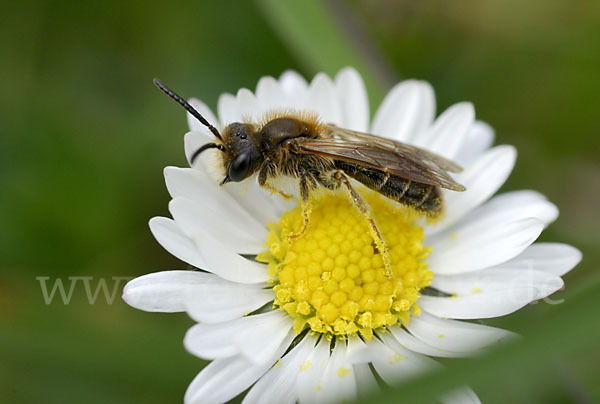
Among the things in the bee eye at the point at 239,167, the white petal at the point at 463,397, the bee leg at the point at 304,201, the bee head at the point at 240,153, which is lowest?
the white petal at the point at 463,397

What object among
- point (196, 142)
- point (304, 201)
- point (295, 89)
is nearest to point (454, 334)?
point (304, 201)

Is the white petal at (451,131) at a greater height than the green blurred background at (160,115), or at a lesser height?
lesser

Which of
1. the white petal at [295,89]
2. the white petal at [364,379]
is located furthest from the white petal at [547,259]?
the white petal at [295,89]

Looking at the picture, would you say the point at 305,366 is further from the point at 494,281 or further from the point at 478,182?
the point at 478,182

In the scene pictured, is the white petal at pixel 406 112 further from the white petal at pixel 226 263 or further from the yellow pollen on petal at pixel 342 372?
the yellow pollen on petal at pixel 342 372

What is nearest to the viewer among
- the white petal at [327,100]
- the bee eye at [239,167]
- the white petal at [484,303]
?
the white petal at [484,303]

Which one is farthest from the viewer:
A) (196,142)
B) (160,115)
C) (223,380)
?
(160,115)
